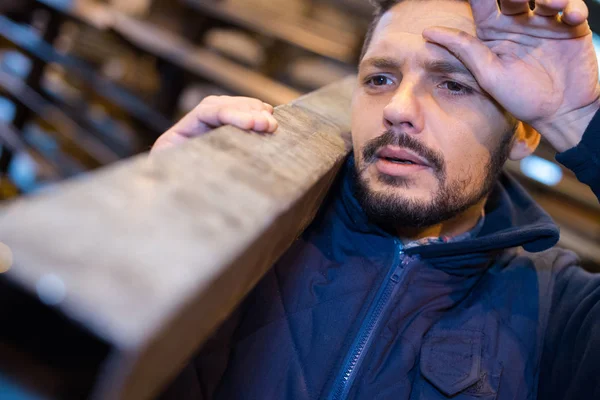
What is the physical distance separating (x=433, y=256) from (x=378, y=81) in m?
0.45

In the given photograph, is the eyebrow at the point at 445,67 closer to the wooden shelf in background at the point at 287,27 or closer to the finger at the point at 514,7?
the finger at the point at 514,7

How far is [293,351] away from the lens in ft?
3.20

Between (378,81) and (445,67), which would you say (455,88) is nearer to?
(445,67)

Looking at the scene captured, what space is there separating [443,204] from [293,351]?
46 cm

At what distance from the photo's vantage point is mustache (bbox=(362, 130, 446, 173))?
1026 millimetres

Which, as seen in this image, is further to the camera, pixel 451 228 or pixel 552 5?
pixel 451 228

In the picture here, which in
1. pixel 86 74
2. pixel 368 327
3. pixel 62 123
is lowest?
pixel 62 123

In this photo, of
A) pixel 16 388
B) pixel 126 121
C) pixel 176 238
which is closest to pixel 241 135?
pixel 176 238

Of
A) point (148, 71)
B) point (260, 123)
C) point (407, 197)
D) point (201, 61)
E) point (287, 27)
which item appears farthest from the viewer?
point (148, 71)

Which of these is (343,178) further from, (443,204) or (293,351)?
(293,351)

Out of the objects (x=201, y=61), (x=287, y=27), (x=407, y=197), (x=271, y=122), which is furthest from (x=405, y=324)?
(x=201, y=61)

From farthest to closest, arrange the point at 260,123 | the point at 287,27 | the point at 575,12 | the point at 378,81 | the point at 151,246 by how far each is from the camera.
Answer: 1. the point at 287,27
2. the point at 378,81
3. the point at 575,12
4. the point at 260,123
5. the point at 151,246

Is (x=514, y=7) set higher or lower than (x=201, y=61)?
higher

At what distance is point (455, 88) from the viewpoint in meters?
1.10
